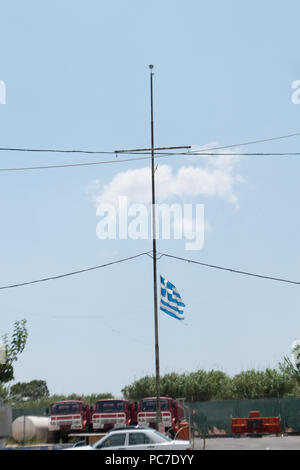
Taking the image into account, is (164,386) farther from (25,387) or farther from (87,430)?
(25,387)

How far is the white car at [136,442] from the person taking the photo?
56.6 feet

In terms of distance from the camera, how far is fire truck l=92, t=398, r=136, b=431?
108ft

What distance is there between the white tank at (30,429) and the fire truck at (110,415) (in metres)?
4.97

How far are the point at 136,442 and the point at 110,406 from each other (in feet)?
54.2

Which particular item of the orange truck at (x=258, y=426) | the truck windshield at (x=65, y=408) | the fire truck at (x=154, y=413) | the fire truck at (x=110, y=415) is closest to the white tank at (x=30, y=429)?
the truck windshield at (x=65, y=408)

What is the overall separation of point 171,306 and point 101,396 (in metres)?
36.2

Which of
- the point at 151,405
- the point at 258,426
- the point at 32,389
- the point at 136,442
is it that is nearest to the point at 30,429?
the point at 151,405

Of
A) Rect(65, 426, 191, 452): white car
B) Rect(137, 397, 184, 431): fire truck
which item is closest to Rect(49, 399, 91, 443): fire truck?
Rect(137, 397, 184, 431): fire truck

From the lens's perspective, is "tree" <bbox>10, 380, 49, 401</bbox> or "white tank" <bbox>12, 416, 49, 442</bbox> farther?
"tree" <bbox>10, 380, 49, 401</bbox>

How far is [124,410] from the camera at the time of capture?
33.6m

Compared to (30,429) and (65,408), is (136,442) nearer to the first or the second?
(65,408)

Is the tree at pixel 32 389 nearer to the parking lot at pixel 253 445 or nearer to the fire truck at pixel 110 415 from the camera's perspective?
the fire truck at pixel 110 415

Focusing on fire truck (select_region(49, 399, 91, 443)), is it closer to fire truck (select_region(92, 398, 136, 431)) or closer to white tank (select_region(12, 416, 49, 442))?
fire truck (select_region(92, 398, 136, 431))
